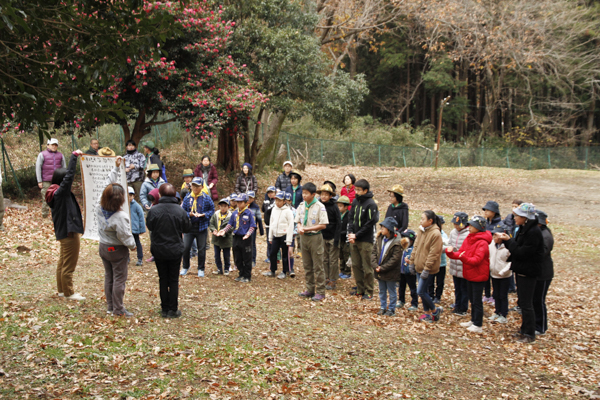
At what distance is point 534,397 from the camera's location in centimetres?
543

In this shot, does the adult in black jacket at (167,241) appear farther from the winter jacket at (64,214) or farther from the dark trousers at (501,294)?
the dark trousers at (501,294)

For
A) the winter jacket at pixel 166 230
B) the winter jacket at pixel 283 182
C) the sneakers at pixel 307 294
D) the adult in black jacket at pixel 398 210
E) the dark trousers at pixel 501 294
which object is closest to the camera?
the winter jacket at pixel 166 230

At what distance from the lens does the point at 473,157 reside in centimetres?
3672

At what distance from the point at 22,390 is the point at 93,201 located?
130 inches

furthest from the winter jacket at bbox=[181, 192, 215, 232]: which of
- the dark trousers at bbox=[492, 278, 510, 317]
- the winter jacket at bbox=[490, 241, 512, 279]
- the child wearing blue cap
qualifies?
the dark trousers at bbox=[492, 278, 510, 317]

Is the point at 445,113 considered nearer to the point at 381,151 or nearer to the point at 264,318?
the point at 381,151

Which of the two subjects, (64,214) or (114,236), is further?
(64,214)

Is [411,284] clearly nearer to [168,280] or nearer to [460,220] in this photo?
[460,220]

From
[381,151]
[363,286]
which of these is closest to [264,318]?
[363,286]

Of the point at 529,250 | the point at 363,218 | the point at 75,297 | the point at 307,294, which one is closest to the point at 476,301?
the point at 529,250

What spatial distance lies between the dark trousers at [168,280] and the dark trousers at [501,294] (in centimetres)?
501

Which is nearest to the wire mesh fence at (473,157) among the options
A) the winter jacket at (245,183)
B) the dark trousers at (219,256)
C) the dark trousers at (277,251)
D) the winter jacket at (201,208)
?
the winter jacket at (245,183)

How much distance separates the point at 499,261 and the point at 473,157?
1223 inches

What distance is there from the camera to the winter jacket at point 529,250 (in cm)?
667
